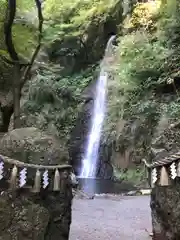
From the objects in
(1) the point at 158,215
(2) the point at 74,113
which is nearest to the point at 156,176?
(1) the point at 158,215

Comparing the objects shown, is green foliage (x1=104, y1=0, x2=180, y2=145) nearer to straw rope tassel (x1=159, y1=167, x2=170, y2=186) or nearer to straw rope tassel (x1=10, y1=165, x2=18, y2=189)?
straw rope tassel (x1=159, y1=167, x2=170, y2=186)

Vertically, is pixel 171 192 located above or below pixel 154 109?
below

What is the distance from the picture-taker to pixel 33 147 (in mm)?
3326

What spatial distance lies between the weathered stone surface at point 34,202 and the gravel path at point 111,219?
1.92 m

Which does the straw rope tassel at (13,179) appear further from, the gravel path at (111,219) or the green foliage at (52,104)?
the green foliage at (52,104)

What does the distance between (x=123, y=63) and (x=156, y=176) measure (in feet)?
37.1

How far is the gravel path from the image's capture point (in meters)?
5.46

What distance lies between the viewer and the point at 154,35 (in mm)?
14023

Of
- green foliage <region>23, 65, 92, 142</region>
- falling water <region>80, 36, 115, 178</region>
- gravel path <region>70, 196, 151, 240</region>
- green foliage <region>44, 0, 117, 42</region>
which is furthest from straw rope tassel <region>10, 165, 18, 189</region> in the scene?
green foliage <region>23, 65, 92, 142</region>

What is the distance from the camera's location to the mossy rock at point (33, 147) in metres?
3.26

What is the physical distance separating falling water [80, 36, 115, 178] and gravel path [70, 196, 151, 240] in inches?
161

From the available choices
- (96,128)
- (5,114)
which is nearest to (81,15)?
(96,128)

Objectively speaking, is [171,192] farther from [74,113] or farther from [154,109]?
[74,113]

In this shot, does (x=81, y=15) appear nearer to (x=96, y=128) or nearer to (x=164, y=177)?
(x=96, y=128)
